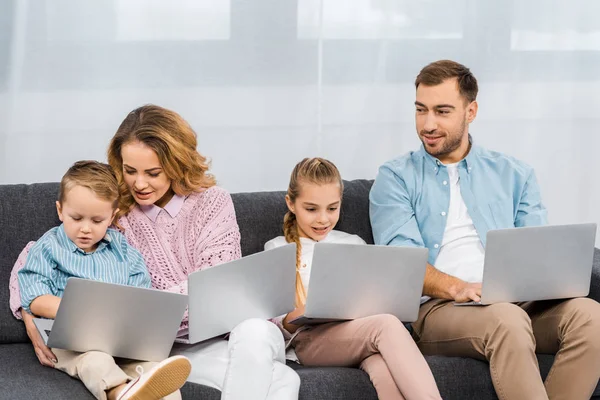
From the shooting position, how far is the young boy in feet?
8.54

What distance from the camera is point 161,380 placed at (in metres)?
2.26

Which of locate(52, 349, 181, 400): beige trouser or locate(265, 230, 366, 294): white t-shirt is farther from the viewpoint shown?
locate(265, 230, 366, 294): white t-shirt

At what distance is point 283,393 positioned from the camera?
242cm

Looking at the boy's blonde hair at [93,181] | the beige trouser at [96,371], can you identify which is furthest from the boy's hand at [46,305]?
the boy's blonde hair at [93,181]

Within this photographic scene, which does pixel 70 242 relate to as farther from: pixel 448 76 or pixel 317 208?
pixel 448 76

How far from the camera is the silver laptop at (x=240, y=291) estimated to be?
245 cm

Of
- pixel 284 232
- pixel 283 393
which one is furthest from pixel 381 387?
pixel 284 232

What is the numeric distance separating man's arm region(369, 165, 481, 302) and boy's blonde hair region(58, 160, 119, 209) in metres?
0.84

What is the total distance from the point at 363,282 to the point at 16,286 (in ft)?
3.18

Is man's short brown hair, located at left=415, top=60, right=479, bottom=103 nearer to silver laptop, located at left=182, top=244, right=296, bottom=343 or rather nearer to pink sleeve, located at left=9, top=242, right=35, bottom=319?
silver laptop, located at left=182, top=244, right=296, bottom=343

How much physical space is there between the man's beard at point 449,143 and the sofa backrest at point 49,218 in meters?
0.26

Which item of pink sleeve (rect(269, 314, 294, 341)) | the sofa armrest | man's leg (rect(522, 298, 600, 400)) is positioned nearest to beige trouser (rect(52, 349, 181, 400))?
pink sleeve (rect(269, 314, 294, 341))

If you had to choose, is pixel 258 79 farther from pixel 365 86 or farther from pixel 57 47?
pixel 57 47

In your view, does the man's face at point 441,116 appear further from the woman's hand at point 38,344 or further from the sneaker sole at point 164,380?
the woman's hand at point 38,344
